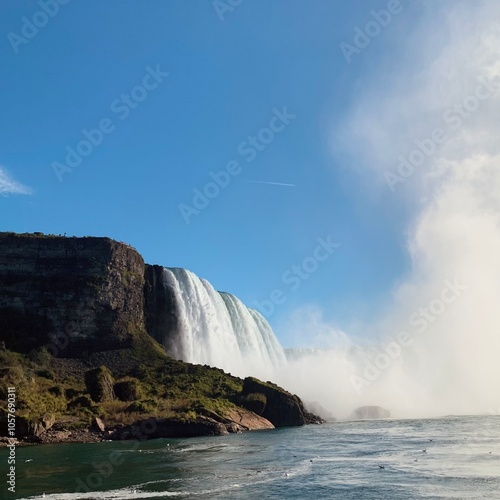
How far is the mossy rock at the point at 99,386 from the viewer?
76.3 metres

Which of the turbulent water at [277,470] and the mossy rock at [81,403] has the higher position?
the mossy rock at [81,403]

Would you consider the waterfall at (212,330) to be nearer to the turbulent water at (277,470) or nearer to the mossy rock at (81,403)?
the mossy rock at (81,403)

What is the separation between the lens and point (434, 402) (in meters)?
114

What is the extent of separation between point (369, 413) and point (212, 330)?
35948 millimetres

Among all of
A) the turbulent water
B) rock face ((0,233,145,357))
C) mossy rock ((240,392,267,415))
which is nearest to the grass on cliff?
mossy rock ((240,392,267,415))

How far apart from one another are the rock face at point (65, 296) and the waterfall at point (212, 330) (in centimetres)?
896

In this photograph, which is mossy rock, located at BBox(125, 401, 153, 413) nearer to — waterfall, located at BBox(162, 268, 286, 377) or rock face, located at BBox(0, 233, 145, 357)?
rock face, located at BBox(0, 233, 145, 357)

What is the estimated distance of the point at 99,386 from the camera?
Answer: 76688 mm

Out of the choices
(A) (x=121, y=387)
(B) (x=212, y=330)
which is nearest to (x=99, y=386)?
(A) (x=121, y=387)

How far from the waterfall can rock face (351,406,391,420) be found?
26190 millimetres

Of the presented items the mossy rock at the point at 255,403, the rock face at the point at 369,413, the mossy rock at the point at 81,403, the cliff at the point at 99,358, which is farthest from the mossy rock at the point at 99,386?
the rock face at the point at 369,413

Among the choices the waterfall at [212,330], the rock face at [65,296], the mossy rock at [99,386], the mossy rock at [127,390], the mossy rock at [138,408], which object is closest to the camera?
the mossy rock at [138,408]

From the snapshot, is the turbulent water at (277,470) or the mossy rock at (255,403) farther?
the mossy rock at (255,403)

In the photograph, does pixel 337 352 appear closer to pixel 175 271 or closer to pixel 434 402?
pixel 434 402
